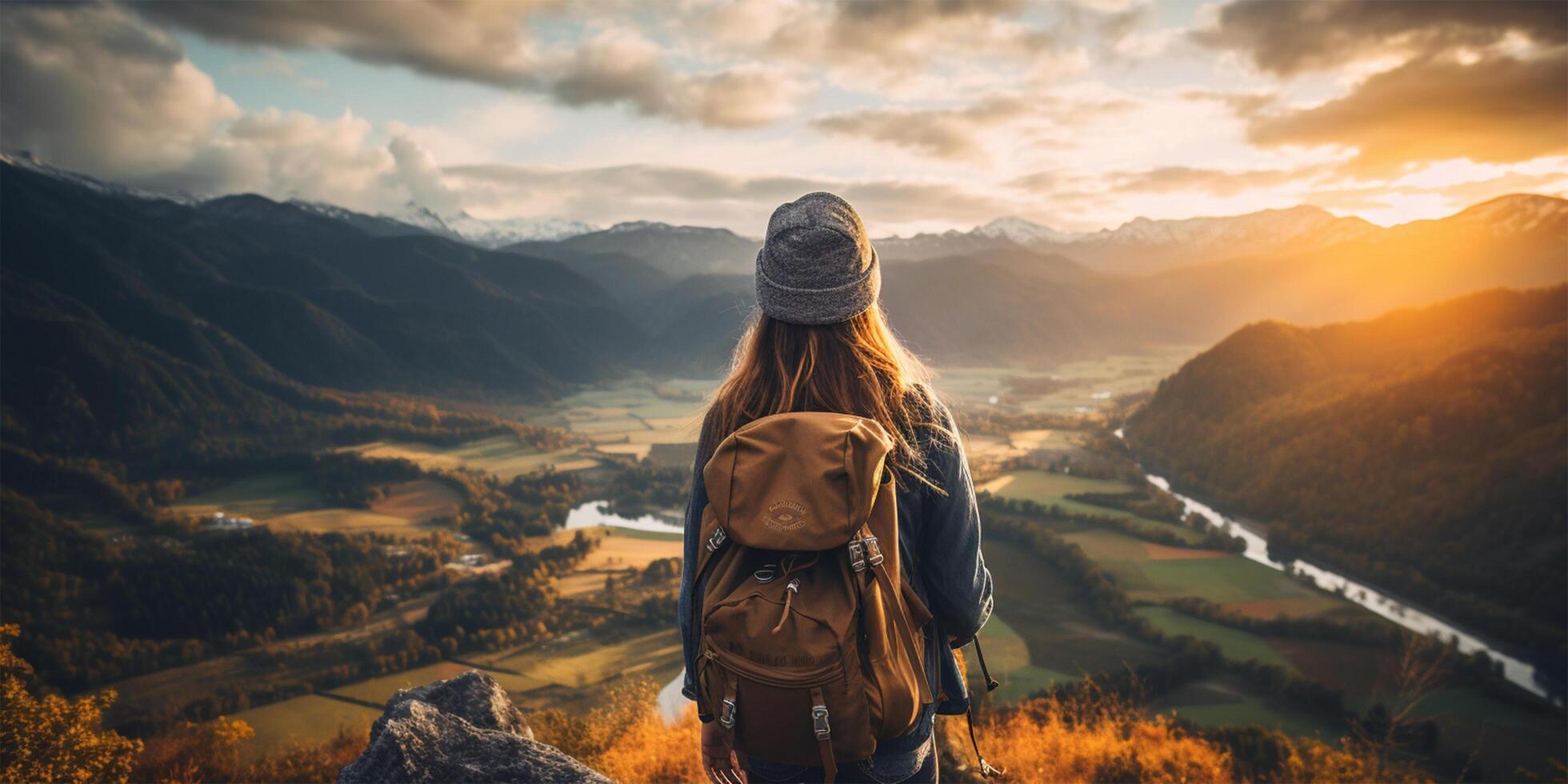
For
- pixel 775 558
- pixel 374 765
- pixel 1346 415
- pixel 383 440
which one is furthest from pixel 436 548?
pixel 1346 415

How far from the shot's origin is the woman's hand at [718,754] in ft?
7.92

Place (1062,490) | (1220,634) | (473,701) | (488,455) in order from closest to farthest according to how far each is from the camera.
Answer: (473,701), (1220,634), (1062,490), (488,455)

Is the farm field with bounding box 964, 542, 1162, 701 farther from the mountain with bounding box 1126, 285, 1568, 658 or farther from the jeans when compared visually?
the jeans

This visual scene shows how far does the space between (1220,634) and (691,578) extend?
50006 mm

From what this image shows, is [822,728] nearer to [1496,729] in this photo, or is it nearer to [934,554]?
[934,554]

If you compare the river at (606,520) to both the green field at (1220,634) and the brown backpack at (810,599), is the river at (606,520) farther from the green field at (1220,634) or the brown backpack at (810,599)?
the brown backpack at (810,599)

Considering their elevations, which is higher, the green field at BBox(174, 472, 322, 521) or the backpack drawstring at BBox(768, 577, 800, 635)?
the backpack drawstring at BBox(768, 577, 800, 635)

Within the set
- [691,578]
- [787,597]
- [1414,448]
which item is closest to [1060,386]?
[1414,448]

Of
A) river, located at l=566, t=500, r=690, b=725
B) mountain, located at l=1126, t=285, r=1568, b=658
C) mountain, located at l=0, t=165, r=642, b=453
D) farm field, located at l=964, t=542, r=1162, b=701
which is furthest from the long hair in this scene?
mountain, located at l=0, t=165, r=642, b=453

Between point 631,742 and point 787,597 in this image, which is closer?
point 787,597

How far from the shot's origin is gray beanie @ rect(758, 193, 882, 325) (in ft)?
7.92

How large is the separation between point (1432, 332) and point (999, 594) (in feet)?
284

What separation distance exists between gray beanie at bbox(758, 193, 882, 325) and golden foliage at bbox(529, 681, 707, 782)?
6640mm

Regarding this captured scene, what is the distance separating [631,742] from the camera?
8.66 meters
